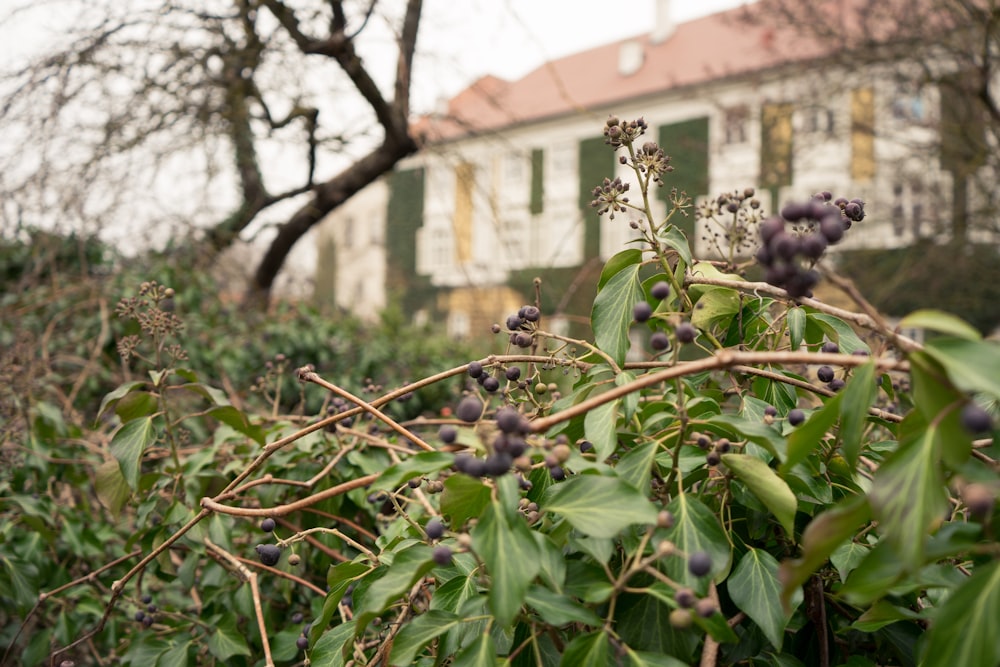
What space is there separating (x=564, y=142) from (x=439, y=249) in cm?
757

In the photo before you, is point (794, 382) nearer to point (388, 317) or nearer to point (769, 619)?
point (769, 619)

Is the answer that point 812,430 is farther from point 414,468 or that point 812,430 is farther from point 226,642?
point 226,642

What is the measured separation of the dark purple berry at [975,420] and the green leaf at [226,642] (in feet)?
4.43

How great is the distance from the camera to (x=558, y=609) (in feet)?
2.49

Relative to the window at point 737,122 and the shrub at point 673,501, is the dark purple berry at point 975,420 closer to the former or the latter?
the shrub at point 673,501

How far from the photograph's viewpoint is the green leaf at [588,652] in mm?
742

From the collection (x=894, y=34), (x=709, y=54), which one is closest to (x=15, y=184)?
(x=894, y=34)

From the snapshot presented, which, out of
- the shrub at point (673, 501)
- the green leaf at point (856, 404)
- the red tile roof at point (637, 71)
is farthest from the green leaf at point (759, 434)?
the red tile roof at point (637, 71)

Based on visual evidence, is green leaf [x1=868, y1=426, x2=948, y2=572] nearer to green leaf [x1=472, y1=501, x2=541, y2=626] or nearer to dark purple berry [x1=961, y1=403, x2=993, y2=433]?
dark purple berry [x1=961, y1=403, x2=993, y2=433]

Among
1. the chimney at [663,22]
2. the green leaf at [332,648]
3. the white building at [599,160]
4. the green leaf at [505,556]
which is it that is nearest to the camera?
the green leaf at [505,556]

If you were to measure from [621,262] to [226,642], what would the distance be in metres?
1.09

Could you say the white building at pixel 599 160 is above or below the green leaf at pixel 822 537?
above

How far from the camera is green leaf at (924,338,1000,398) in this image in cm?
59

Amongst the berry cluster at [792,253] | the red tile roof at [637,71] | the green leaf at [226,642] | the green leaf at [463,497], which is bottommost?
the green leaf at [226,642]
